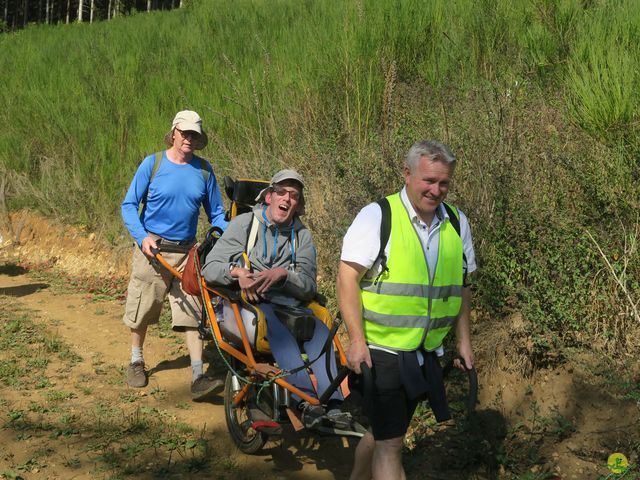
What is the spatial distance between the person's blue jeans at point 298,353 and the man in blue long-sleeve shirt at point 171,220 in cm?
125

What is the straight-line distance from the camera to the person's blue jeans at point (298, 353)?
15.9 feet

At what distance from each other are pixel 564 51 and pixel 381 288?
18.0ft

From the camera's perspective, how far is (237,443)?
17.7ft

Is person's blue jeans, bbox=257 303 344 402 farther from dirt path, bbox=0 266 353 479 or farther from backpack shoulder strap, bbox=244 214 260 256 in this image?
dirt path, bbox=0 266 353 479

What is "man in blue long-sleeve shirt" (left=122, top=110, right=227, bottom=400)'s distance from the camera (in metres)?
6.31

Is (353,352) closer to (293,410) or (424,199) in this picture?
(424,199)

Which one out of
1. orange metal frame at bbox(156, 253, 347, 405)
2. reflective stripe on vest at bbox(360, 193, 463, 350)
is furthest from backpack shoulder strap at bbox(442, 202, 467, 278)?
orange metal frame at bbox(156, 253, 347, 405)

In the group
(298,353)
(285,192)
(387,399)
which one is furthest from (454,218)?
(285,192)

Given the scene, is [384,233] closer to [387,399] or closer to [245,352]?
[387,399]

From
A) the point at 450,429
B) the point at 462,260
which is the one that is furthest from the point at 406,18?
the point at 462,260

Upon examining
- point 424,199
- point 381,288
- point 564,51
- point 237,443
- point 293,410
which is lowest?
point 237,443

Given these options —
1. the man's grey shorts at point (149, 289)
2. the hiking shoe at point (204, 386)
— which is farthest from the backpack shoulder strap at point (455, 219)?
the man's grey shorts at point (149, 289)

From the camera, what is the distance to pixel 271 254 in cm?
543

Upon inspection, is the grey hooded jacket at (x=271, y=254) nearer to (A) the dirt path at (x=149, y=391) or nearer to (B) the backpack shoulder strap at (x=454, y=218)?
(A) the dirt path at (x=149, y=391)
